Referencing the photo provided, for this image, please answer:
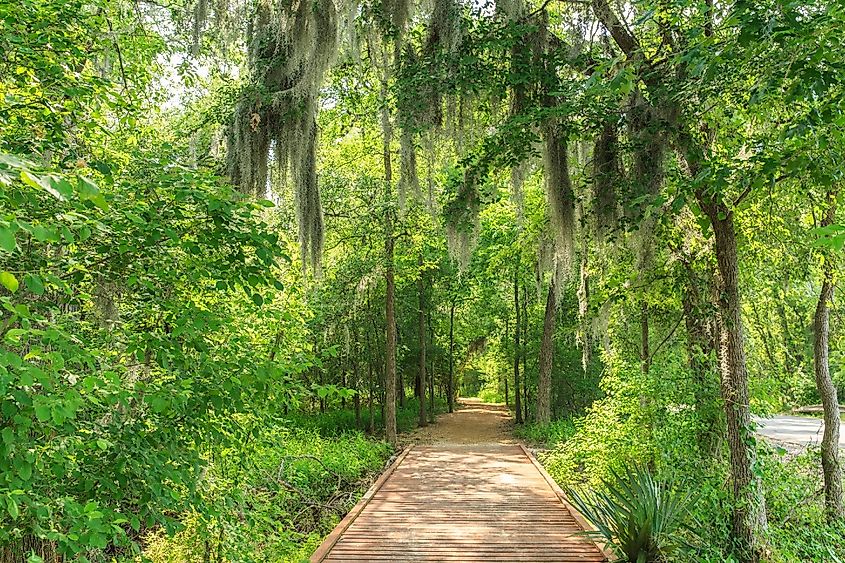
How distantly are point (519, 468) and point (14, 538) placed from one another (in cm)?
641

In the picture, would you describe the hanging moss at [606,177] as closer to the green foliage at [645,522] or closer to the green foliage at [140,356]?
the green foliage at [645,522]

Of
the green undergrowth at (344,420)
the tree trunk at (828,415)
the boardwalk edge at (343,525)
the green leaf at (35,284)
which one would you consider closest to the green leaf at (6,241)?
the green leaf at (35,284)

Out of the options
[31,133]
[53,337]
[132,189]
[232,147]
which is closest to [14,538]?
[53,337]

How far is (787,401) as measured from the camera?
19.4ft

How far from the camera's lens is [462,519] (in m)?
5.20

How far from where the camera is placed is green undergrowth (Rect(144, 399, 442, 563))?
3.56 metres

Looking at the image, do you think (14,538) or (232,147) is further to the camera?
(232,147)

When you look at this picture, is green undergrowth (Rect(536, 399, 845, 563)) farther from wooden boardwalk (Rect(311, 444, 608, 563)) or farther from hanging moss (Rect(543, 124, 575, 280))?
hanging moss (Rect(543, 124, 575, 280))

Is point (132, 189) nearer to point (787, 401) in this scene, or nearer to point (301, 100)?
point (301, 100)

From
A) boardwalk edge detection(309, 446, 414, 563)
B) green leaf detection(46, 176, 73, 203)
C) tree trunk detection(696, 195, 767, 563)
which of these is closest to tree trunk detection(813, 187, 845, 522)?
tree trunk detection(696, 195, 767, 563)

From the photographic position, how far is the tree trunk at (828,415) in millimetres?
5477

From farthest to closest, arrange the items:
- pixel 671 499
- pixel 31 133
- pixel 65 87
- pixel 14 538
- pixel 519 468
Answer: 1. pixel 519 468
2. pixel 671 499
3. pixel 31 133
4. pixel 65 87
5. pixel 14 538

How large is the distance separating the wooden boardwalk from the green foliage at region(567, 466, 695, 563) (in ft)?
0.79

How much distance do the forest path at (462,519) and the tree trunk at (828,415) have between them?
8.12 feet
